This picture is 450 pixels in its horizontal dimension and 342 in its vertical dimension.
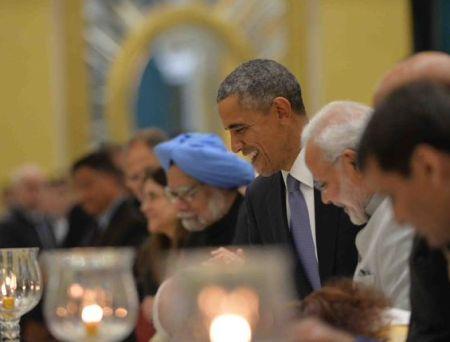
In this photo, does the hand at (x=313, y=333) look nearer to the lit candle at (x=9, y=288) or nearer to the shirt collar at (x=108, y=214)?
the lit candle at (x=9, y=288)

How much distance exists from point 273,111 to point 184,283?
8.69 ft

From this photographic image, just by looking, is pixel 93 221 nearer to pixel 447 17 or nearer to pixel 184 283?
pixel 447 17

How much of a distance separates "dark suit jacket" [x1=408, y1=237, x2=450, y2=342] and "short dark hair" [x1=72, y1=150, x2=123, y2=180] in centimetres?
559

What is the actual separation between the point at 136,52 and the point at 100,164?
486cm

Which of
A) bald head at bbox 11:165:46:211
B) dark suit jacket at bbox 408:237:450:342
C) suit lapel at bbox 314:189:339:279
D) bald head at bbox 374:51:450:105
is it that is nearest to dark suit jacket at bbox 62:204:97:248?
bald head at bbox 11:165:46:211

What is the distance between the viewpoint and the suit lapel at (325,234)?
4730 mm

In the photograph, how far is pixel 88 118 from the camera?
13.6 meters

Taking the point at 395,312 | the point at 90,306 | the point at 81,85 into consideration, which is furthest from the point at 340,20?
the point at 90,306

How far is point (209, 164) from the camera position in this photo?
591 centimetres

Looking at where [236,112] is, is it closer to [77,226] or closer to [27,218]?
[77,226]

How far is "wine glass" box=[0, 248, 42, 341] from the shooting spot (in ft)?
13.0

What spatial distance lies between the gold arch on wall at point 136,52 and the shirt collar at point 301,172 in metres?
8.52

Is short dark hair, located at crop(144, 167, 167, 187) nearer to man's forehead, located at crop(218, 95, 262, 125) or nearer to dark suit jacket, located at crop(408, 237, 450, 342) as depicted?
man's forehead, located at crop(218, 95, 262, 125)

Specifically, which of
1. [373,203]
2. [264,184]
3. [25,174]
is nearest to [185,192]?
[264,184]
